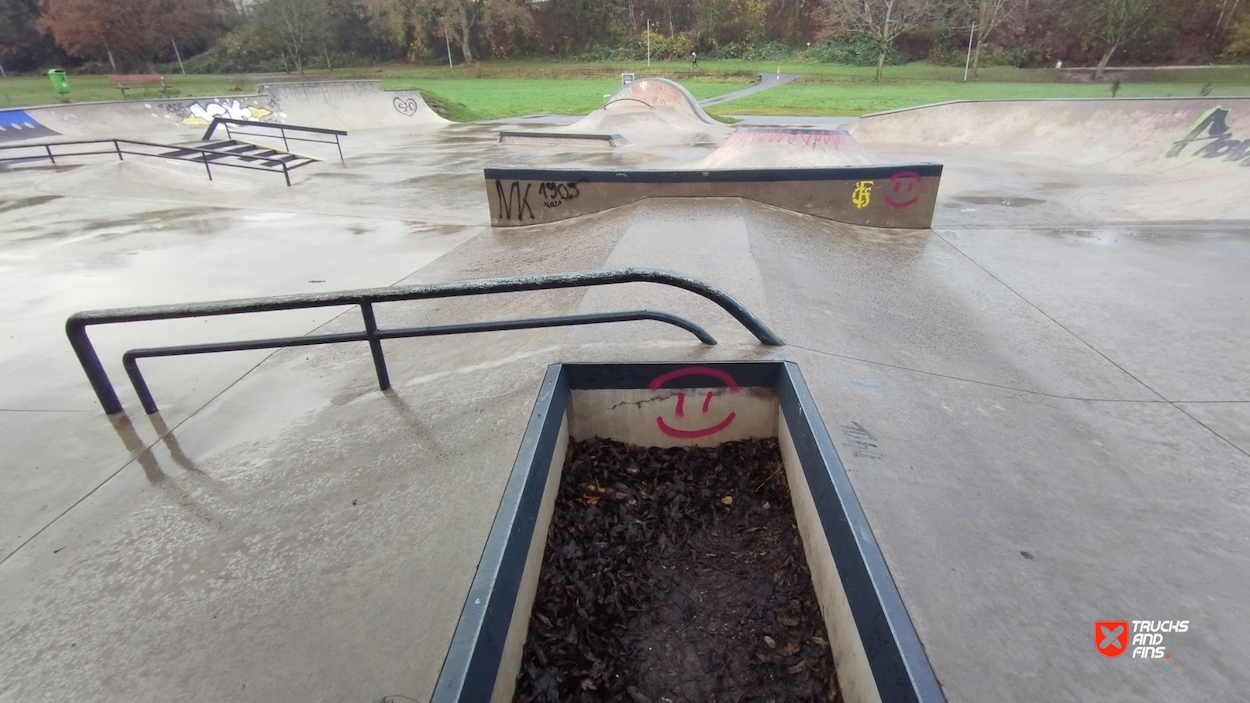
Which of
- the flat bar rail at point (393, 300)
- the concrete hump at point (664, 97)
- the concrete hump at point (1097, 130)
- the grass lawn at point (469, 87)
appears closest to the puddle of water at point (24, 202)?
the flat bar rail at point (393, 300)

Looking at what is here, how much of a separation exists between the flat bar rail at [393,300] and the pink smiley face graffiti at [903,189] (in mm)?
5004

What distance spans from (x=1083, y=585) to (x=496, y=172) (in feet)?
24.3

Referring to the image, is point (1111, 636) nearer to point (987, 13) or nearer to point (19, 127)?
point (19, 127)

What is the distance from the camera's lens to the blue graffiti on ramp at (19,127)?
63.8ft

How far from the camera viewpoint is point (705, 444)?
135 inches

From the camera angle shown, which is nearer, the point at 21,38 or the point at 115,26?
the point at 115,26

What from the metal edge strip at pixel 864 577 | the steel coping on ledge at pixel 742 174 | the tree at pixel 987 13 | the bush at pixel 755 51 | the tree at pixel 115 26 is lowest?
the metal edge strip at pixel 864 577

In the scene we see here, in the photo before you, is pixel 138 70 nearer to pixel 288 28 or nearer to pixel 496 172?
pixel 288 28

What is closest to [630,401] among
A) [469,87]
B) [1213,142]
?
[1213,142]

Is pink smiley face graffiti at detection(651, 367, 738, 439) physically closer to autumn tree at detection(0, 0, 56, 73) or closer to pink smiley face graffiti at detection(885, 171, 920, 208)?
pink smiley face graffiti at detection(885, 171, 920, 208)

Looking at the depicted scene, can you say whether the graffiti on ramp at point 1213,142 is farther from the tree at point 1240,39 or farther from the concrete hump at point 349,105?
the tree at point 1240,39

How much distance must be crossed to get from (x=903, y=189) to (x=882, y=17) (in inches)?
2042

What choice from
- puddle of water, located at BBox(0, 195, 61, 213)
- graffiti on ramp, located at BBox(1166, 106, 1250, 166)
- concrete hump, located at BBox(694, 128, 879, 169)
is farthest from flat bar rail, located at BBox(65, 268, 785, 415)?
graffiti on ramp, located at BBox(1166, 106, 1250, 166)

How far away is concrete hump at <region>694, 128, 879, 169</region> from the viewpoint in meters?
11.0
